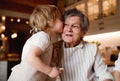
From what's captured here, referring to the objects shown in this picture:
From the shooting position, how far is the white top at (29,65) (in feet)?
3.75

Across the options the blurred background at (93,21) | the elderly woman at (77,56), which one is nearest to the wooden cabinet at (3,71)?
the blurred background at (93,21)

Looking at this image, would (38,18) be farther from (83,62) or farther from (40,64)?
(83,62)

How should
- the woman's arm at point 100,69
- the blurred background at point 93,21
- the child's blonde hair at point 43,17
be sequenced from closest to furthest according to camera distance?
the child's blonde hair at point 43,17 → the woman's arm at point 100,69 → the blurred background at point 93,21

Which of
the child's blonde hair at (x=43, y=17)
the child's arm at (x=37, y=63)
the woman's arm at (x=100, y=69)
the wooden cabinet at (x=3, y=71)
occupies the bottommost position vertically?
the wooden cabinet at (x=3, y=71)

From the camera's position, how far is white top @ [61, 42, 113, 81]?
1401 mm

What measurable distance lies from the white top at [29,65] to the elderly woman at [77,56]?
19cm

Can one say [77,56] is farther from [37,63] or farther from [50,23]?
[37,63]

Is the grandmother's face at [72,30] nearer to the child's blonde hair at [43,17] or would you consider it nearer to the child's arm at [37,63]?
the child's blonde hair at [43,17]

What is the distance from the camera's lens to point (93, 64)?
1.43 meters

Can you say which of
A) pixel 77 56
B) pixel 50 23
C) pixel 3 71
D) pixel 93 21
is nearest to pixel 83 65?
pixel 77 56

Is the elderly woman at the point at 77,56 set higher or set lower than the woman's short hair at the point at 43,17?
lower

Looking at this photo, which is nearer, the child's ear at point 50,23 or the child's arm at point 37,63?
the child's arm at point 37,63

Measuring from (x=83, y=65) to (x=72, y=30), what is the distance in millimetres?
243

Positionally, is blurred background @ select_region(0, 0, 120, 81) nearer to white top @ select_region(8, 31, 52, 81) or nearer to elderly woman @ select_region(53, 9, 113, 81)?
elderly woman @ select_region(53, 9, 113, 81)
